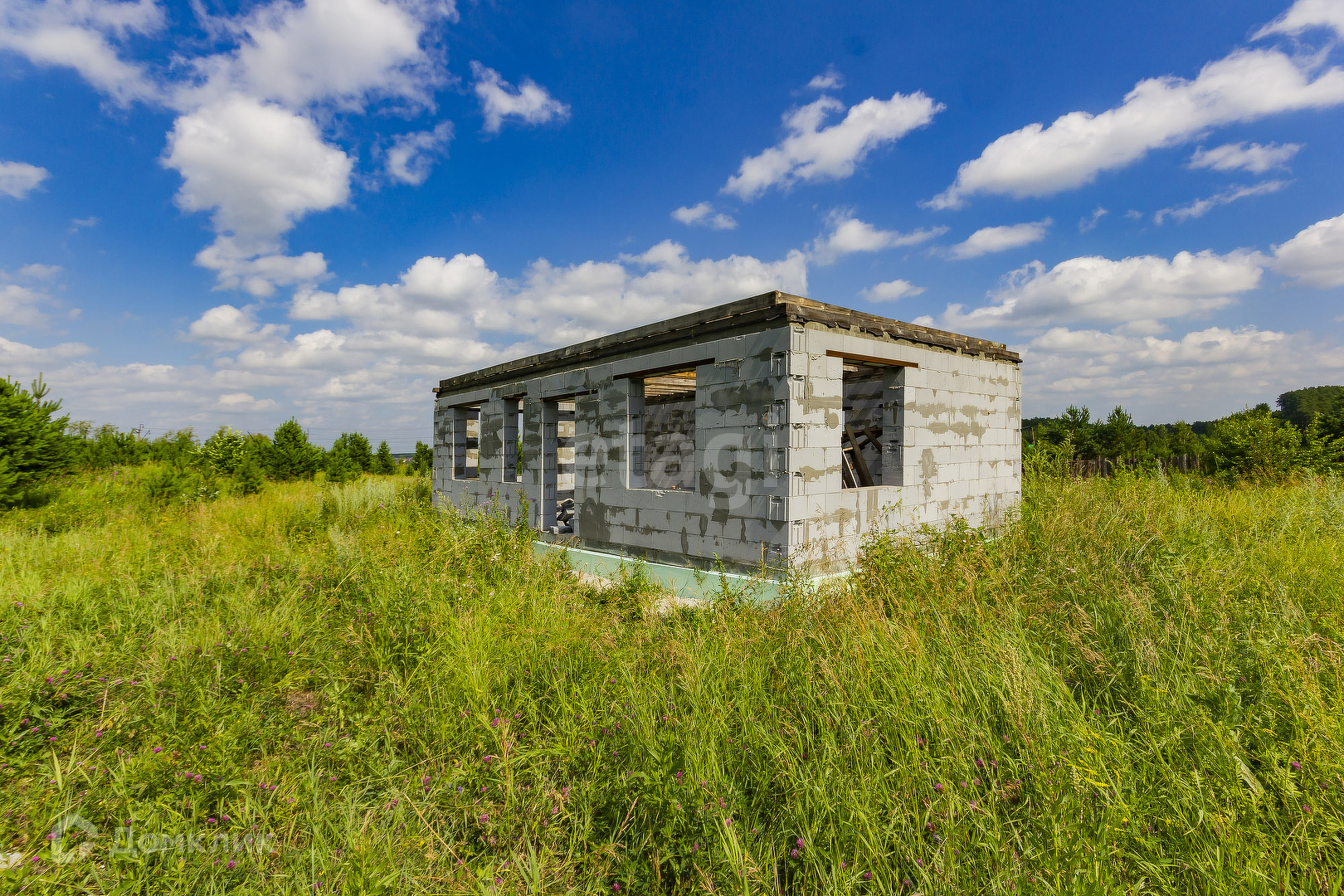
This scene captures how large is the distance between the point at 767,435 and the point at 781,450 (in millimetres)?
285

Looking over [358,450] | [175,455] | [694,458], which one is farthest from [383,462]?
[694,458]

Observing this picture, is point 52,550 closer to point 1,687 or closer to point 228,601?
point 228,601

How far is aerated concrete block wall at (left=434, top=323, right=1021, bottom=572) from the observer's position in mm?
6734

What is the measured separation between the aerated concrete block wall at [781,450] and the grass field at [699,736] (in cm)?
200

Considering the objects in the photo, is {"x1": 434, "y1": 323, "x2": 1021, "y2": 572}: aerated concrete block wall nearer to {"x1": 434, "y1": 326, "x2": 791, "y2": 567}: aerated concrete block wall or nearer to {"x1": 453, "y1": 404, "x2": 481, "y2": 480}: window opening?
{"x1": 434, "y1": 326, "x2": 791, "y2": 567}: aerated concrete block wall

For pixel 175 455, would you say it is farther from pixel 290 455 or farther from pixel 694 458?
pixel 694 458

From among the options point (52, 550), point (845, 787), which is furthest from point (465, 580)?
point (52, 550)

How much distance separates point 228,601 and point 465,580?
1964mm

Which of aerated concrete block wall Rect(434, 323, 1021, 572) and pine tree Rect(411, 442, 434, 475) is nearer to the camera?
aerated concrete block wall Rect(434, 323, 1021, 572)

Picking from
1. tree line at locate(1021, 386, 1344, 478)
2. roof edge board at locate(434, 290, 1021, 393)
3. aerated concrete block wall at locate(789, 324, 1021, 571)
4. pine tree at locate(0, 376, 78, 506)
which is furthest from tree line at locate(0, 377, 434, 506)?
tree line at locate(1021, 386, 1344, 478)

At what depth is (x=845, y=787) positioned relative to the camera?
2240mm

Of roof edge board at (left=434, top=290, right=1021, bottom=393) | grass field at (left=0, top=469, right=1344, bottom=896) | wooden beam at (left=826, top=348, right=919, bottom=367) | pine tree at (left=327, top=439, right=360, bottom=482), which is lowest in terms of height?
grass field at (left=0, top=469, right=1344, bottom=896)

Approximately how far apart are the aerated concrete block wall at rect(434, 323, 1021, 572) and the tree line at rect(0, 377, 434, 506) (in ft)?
27.4

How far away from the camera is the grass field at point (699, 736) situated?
6.59 feet
